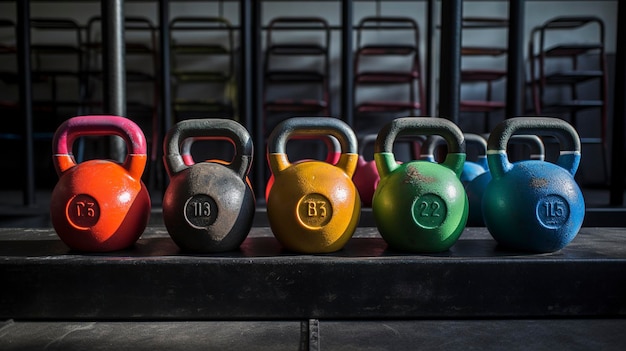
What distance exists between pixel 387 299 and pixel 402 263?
85 millimetres

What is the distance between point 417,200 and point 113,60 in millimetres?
1225

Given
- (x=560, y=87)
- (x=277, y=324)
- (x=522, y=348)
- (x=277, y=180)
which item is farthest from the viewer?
(x=560, y=87)

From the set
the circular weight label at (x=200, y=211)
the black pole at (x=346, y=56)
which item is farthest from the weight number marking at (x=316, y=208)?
the black pole at (x=346, y=56)

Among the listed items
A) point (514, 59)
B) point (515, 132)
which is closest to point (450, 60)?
point (514, 59)

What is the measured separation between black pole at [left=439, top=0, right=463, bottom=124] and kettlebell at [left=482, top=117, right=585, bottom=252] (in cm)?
52

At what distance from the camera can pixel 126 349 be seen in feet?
2.97

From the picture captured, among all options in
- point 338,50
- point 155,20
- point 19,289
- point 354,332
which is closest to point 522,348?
point 354,332

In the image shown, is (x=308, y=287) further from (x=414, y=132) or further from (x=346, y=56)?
(x=346, y=56)

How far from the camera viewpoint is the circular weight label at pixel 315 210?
3.60ft

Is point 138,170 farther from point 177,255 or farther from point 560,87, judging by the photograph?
point 560,87

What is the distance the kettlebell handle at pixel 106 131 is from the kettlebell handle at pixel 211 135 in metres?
0.07

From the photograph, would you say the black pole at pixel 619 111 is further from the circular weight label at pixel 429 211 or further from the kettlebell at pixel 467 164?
the circular weight label at pixel 429 211

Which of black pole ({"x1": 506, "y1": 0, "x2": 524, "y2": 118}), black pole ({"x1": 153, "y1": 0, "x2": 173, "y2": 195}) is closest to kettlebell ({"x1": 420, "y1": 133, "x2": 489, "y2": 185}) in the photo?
black pole ({"x1": 506, "y1": 0, "x2": 524, "y2": 118})

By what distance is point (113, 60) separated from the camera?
5.74ft
